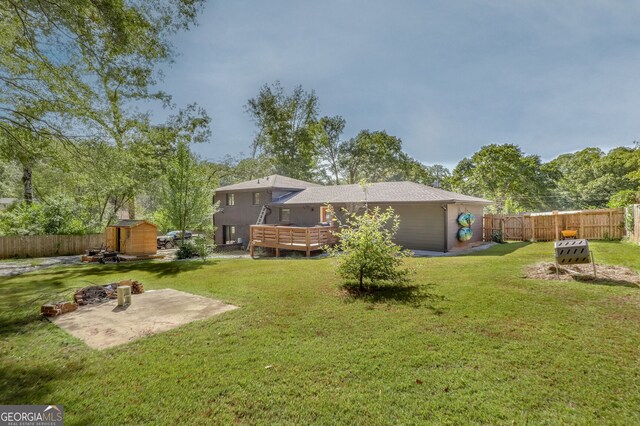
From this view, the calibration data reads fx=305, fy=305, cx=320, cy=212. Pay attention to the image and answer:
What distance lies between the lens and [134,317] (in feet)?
19.8

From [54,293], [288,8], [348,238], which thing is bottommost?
[54,293]

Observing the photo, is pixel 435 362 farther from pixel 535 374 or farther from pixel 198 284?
pixel 198 284

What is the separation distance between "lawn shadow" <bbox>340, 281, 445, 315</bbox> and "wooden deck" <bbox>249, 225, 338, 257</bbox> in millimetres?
7245

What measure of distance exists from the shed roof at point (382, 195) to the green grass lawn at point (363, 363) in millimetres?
8984

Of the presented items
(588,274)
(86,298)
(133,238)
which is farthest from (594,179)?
(86,298)

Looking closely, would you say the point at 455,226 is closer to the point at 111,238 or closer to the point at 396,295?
the point at 396,295

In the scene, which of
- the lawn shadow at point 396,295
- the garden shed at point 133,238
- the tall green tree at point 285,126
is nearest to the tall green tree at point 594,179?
the tall green tree at point 285,126

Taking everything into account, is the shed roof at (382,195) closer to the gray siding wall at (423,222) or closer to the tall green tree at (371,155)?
the gray siding wall at (423,222)

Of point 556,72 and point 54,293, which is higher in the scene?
point 556,72

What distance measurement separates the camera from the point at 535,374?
3.55 meters

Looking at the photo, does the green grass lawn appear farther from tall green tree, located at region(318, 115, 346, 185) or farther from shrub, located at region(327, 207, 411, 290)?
tall green tree, located at region(318, 115, 346, 185)

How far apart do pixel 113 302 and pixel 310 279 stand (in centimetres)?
503

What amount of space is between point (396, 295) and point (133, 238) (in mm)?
14344

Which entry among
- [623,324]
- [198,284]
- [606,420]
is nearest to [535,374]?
[606,420]
